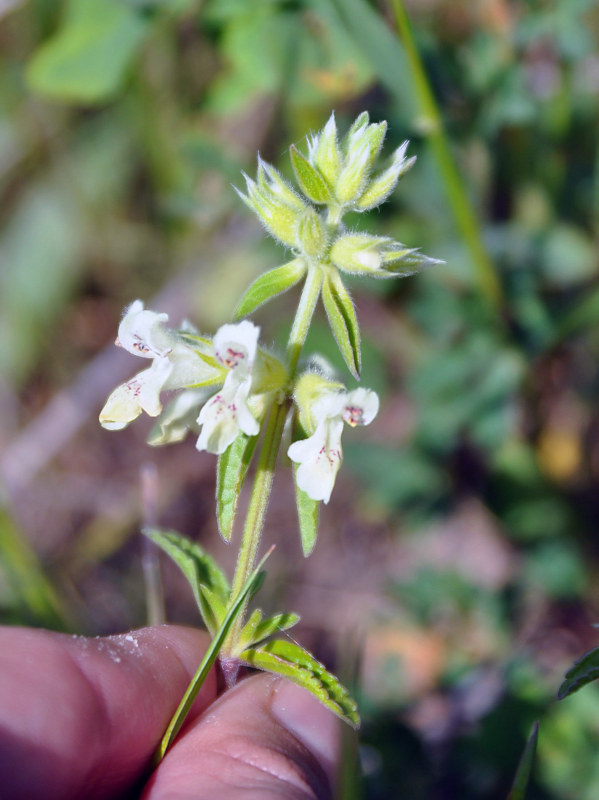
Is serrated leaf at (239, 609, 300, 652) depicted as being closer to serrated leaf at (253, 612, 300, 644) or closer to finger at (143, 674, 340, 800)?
A: serrated leaf at (253, 612, 300, 644)

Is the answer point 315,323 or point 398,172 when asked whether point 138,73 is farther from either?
point 398,172

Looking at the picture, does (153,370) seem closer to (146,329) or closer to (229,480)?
(146,329)

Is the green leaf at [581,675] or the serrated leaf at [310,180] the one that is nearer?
the green leaf at [581,675]

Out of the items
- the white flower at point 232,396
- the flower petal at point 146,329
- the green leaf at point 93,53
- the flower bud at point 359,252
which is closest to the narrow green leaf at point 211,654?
the white flower at point 232,396

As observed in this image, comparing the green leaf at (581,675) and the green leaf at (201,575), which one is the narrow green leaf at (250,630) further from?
the green leaf at (581,675)

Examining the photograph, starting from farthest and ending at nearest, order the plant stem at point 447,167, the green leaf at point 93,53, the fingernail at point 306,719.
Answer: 1. the green leaf at point 93,53
2. the plant stem at point 447,167
3. the fingernail at point 306,719

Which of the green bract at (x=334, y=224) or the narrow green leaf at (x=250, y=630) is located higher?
the green bract at (x=334, y=224)

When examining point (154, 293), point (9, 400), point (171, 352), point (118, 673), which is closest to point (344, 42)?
point (171, 352)
